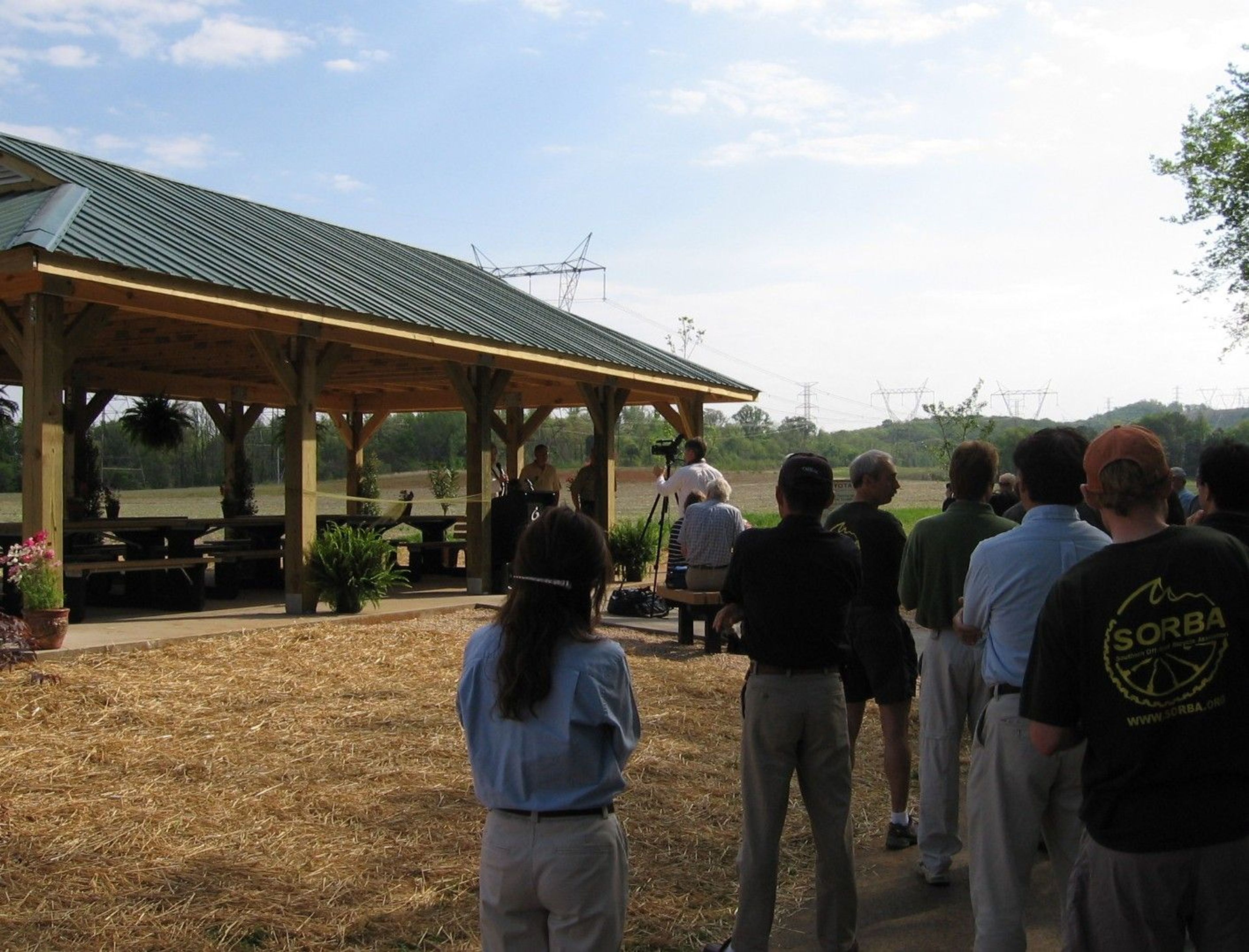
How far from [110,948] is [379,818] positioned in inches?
60.3

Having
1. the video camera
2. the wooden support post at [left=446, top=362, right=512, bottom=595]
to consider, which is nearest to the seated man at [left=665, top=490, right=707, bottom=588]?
the video camera

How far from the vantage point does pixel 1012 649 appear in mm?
3400

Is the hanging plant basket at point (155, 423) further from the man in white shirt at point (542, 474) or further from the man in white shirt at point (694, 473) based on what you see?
the man in white shirt at point (694, 473)

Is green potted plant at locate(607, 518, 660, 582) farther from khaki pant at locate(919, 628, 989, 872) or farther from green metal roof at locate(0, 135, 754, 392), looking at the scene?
khaki pant at locate(919, 628, 989, 872)

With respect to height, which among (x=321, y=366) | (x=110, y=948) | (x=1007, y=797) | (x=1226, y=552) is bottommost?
(x=110, y=948)

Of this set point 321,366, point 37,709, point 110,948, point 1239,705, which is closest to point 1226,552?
point 1239,705

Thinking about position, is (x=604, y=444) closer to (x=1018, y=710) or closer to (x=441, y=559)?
(x=441, y=559)

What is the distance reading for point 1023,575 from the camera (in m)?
3.43

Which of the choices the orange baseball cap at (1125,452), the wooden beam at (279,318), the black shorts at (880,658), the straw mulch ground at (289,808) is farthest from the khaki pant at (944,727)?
the wooden beam at (279,318)

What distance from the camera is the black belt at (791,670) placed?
3.63 m

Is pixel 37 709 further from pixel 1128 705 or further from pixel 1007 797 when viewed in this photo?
pixel 1128 705

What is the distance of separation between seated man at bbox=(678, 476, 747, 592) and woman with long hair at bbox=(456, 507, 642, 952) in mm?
6492

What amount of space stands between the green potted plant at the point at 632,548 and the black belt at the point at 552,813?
12359mm

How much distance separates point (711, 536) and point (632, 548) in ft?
20.2
